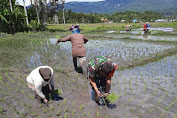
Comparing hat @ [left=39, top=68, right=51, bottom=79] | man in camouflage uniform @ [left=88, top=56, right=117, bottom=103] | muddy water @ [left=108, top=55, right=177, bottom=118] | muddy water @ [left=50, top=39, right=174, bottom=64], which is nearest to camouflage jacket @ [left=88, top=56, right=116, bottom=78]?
man in camouflage uniform @ [left=88, top=56, right=117, bottom=103]

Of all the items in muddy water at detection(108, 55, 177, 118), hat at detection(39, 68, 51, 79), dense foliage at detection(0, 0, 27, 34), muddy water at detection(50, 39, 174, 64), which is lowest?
muddy water at detection(108, 55, 177, 118)

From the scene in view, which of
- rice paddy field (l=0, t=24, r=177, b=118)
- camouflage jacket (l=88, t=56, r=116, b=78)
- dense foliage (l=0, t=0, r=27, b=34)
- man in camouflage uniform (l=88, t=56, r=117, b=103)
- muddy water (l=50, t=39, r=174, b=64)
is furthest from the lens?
dense foliage (l=0, t=0, r=27, b=34)

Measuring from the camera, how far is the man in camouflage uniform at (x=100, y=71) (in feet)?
7.88

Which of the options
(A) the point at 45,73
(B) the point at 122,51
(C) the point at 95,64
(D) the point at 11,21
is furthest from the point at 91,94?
(D) the point at 11,21

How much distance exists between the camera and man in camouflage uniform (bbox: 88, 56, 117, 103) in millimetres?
2400

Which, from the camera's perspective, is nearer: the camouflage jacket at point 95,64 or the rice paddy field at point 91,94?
the camouflage jacket at point 95,64

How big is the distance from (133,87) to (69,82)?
5.46 ft

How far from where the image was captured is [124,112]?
9.90 ft

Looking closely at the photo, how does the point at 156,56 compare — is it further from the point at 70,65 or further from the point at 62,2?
the point at 62,2

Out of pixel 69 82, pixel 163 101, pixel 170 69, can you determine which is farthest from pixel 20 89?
pixel 170 69

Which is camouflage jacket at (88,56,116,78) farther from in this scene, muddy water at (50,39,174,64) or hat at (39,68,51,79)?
muddy water at (50,39,174,64)

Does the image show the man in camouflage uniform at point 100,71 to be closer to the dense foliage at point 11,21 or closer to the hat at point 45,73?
the hat at point 45,73

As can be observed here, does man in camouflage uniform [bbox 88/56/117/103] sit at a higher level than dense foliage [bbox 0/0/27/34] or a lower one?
lower

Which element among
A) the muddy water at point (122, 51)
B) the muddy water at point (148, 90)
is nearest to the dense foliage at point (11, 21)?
the muddy water at point (122, 51)
